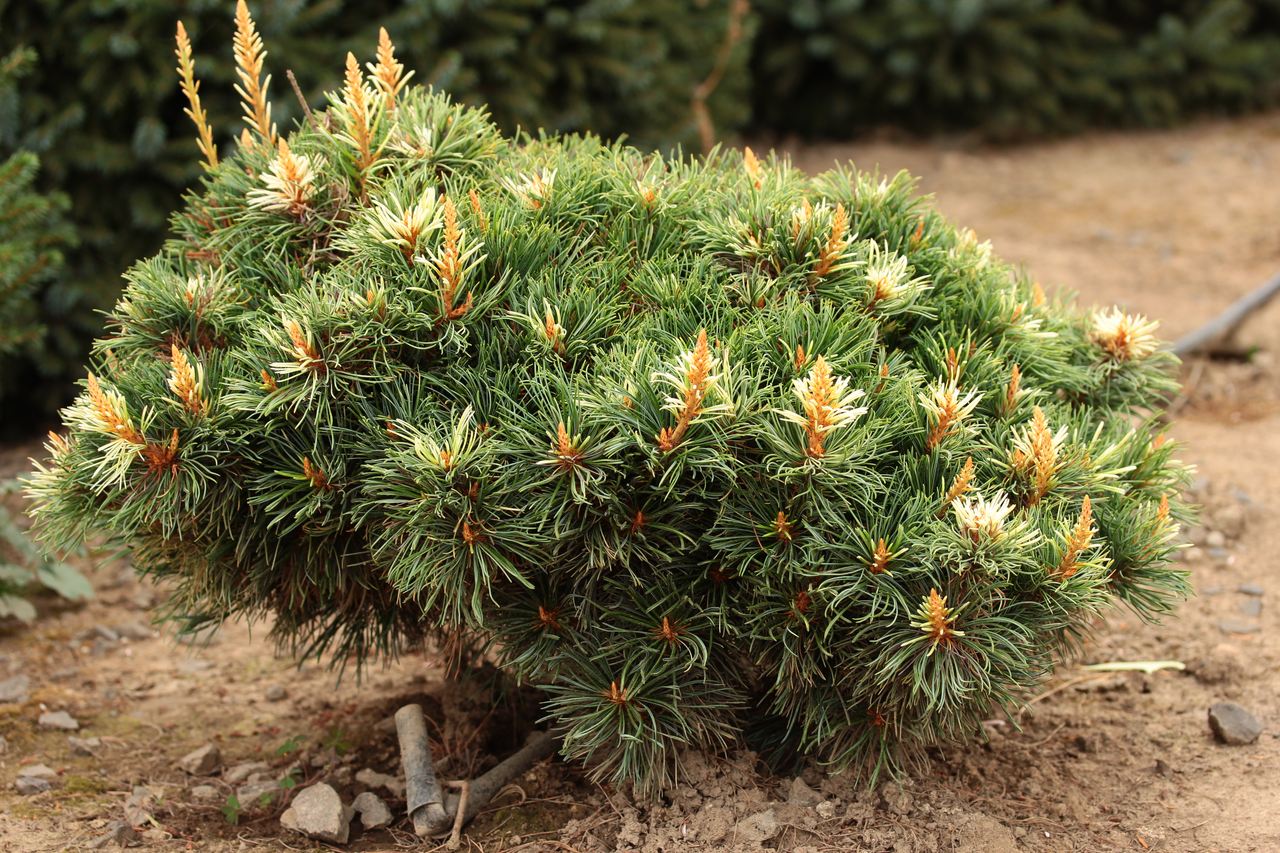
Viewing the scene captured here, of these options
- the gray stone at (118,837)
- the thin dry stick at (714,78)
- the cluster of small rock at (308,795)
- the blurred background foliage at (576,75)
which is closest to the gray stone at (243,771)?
the cluster of small rock at (308,795)

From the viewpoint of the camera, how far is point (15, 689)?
3.44m

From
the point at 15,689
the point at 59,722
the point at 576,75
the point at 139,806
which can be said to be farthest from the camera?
the point at 576,75

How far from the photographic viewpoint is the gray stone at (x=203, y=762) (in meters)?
3.07

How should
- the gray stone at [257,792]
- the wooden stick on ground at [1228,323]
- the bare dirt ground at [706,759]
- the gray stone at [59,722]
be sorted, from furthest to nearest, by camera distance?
1. the wooden stick on ground at [1228,323]
2. the gray stone at [59,722]
3. the gray stone at [257,792]
4. the bare dirt ground at [706,759]

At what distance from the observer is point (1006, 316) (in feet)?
8.78

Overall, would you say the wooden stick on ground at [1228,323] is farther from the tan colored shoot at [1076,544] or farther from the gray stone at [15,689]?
the gray stone at [15,689]

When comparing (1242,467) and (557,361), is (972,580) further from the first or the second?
(1242,467)

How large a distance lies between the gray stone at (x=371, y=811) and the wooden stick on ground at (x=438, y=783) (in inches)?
2.4

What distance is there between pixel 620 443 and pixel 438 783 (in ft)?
3.43

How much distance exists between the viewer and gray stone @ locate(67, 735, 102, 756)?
10.4 feet

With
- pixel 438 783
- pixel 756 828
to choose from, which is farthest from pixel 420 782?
pixel 756 828

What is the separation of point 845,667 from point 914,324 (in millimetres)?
755

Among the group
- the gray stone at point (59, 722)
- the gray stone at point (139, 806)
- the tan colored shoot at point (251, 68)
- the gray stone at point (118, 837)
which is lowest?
the gray stone at point (118, 837)

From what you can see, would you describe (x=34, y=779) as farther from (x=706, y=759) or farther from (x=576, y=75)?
(x=576, y=75)
